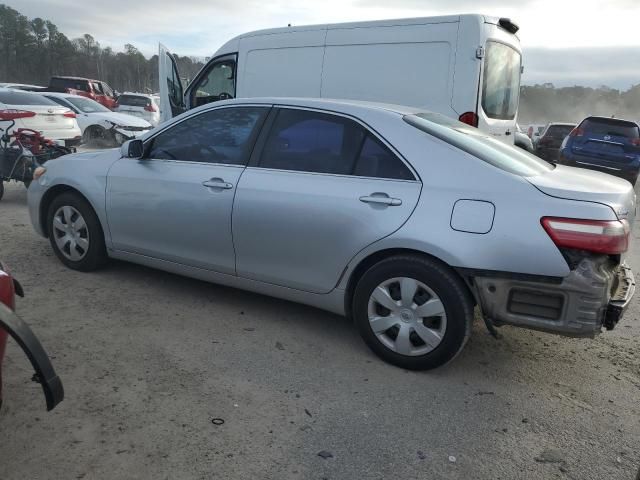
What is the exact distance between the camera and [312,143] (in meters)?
3.59

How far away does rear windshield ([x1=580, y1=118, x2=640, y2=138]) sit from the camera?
1151 cm

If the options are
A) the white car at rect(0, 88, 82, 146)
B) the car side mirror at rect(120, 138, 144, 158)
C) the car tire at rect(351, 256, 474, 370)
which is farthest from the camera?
the white car at rect(0, 88, 82, 146)

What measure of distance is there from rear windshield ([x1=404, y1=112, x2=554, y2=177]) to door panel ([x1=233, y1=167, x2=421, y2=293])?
0.42 m

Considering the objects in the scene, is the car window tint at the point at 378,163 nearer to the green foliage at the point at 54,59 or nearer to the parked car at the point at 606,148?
the parked car at the point at 606,148

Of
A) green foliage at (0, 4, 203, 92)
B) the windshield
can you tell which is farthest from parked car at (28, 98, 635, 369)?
green foliage at (0, 4, 203, 92)

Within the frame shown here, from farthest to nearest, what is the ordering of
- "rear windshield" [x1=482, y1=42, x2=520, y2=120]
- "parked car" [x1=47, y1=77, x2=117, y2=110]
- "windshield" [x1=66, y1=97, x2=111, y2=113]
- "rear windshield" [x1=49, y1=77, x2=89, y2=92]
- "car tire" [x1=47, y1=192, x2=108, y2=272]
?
"rear windshield" [x1=49, y1=77, x2=89, y2=92]
"parked car" [x1=47, y1=77, x2=117, y2=110]
"windshield" [x1=66, y1=97, x2=111, y2=113]
"rear windshield" [x1=482, y1=42, x2=520, y2=120]
"car tire" [x1=47, y1=192, x2=108, y2=272]

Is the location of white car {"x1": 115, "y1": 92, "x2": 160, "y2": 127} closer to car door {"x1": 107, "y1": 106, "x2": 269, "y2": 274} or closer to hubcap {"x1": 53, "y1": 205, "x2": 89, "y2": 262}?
hubcap {"x1": 53, "y1": 205, "x2": 89, "y2": 262}

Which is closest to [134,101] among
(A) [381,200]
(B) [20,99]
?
(B) [20,99]

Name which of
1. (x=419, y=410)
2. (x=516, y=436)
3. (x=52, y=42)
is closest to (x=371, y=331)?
(x=419, y=410)

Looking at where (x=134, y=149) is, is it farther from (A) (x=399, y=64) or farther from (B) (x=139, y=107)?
(B) (x=139, y=107)

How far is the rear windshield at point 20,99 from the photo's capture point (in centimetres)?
968

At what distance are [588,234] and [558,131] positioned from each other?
48.6 feet

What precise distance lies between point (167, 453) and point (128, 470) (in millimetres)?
181

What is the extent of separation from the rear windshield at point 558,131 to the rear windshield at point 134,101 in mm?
13331
